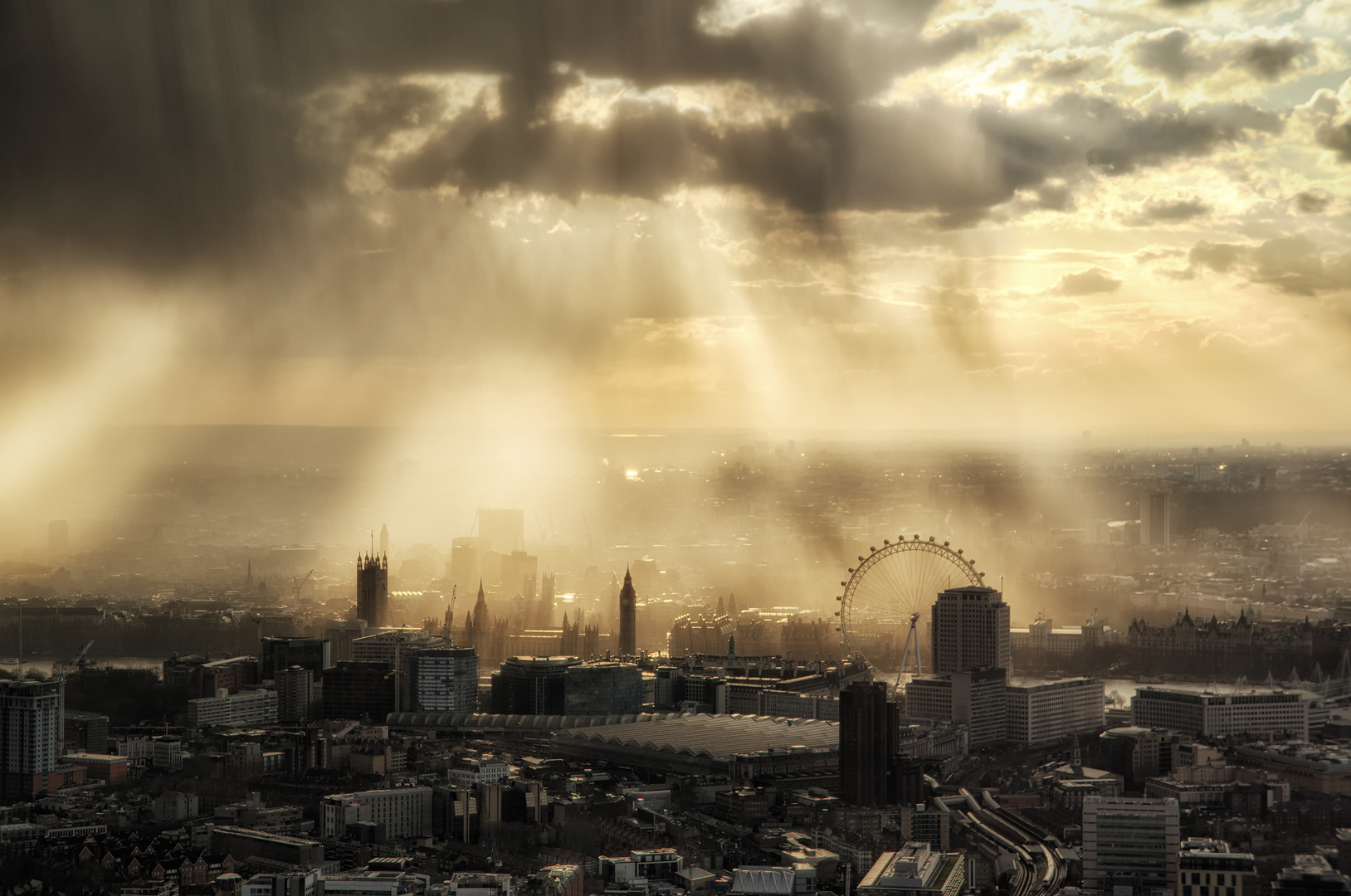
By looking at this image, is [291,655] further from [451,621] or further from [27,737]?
[27,737]

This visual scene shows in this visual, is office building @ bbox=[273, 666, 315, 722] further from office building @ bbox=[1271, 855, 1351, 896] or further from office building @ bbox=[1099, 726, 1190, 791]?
office building @ bbox=[1271, 855, 1351, 896]

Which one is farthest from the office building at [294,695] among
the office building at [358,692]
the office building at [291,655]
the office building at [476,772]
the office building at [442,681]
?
the office building at [476,772]

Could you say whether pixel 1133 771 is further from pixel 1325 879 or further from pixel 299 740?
pixel 299 740

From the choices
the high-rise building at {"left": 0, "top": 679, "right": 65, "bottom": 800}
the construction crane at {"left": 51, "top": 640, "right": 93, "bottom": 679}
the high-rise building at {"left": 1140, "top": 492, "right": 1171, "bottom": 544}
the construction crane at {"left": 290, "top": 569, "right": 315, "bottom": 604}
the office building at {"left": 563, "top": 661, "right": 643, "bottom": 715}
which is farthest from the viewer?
the high-rise building at {"left": 1140, "top": 492, "right": 1171, "bottom": 544}

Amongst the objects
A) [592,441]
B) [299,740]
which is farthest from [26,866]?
[592,441]

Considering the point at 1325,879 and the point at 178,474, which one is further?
the point at 178,474

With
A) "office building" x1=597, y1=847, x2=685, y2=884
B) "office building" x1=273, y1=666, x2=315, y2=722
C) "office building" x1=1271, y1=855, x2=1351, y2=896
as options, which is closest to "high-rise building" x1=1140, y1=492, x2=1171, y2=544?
"office building" x1=273, y1=666, x2=315, y2=722
